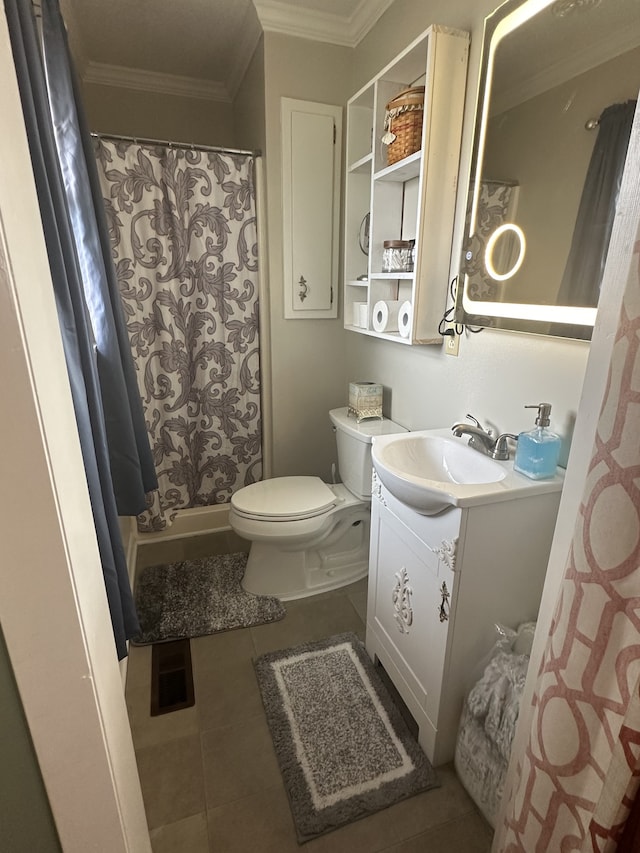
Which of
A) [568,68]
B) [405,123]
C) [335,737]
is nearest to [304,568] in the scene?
[335,737]

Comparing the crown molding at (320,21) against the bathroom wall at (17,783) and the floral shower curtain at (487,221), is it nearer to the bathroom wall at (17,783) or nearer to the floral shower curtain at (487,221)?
the floral shower curtain at (487,221)

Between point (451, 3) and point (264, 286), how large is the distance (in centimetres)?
131

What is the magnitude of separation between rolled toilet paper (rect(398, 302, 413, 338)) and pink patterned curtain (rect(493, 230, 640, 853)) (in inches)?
43.7

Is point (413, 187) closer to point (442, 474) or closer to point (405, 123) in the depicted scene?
point (405, 123)

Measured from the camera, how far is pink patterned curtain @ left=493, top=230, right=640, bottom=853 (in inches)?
21.8

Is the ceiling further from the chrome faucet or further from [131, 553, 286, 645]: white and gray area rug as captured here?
[131, 553, 286, 645]: white and gray area rug

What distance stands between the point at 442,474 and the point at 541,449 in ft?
1.17

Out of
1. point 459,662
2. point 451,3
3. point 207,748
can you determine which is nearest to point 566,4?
point 451,3

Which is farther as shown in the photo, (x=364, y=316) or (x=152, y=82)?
(x=152, y=82)

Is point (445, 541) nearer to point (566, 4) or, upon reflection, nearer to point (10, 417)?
point (10, 417)

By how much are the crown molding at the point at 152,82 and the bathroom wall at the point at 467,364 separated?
1031 millimetres

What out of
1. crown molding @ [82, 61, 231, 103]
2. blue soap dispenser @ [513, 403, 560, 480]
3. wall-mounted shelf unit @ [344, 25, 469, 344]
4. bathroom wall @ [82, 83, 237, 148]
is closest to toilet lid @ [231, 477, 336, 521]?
wall-mounted shelf unit @ [344, 25, 469, 344]

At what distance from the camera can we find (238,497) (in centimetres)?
202

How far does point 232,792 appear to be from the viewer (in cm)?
130
